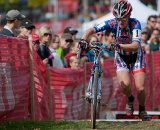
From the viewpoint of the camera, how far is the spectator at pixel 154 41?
1920cm

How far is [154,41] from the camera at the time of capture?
1941cm

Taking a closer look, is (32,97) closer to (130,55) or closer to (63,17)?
(130,55)

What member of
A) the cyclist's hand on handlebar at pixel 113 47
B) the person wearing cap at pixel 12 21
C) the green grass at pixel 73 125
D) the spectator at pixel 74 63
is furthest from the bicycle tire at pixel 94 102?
the spectator at pixel 74 63

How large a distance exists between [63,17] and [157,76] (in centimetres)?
3287

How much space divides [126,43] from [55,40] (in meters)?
3.94

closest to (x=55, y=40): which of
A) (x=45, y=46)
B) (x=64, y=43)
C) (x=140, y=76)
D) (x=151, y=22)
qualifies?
(x=64, y=43)

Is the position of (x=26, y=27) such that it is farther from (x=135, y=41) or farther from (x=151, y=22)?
(x=151, y=22)

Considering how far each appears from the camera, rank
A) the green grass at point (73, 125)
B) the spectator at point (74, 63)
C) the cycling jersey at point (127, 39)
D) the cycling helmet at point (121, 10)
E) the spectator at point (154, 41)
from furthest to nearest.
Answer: the spectator at point (154, 41), the spectator at point (74, 63), the cycling jersey at point (127, 39), the cycling helmet at point (121, 10), the green grass at point (73, 125)

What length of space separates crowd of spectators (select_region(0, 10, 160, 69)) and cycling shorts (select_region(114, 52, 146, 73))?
0.44 meters

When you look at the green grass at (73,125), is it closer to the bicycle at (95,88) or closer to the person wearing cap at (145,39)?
the bicycle at (95,88)

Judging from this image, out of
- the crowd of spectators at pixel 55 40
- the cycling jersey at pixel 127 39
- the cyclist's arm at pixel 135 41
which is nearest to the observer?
the cyclist's arm at pixel 135 41

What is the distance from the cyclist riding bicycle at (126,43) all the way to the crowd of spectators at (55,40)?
1.20ft

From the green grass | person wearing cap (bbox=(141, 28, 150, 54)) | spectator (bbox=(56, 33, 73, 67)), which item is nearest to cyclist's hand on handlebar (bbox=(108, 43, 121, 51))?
the green grass

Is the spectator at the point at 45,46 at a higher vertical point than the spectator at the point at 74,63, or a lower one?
higher
